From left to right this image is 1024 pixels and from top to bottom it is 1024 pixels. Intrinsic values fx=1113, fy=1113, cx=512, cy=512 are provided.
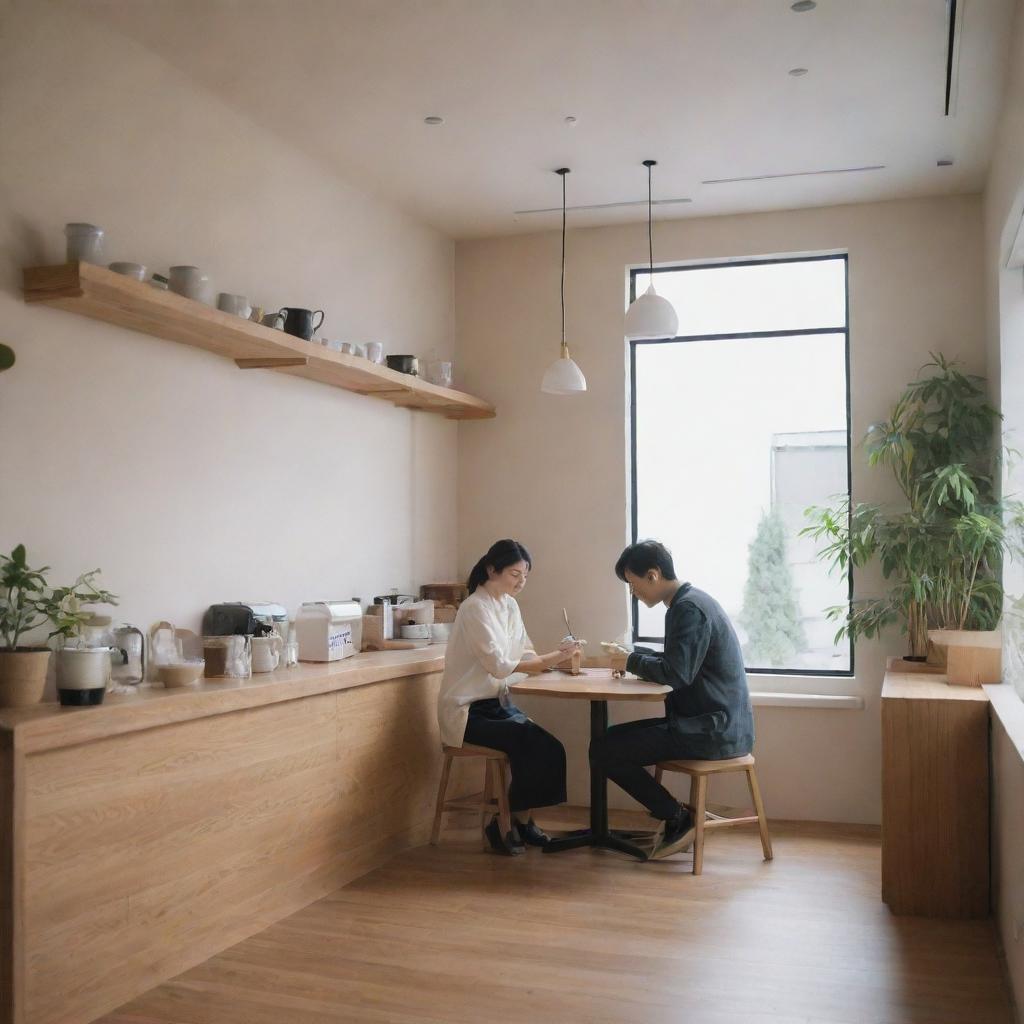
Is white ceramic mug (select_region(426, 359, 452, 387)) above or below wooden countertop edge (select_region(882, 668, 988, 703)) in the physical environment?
above

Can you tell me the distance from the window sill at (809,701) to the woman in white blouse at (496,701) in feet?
4.17

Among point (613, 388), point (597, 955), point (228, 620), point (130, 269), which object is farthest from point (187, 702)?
point (613, 388)

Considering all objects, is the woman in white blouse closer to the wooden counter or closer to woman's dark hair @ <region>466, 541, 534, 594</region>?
woman's dark hair @ <region>466, 541, 534, 594</region>

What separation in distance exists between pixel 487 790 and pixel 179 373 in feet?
7.53

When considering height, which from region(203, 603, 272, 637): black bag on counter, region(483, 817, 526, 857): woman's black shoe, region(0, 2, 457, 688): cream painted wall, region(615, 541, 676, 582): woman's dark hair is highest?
region(0, 2, 457, 688): cream painted wall

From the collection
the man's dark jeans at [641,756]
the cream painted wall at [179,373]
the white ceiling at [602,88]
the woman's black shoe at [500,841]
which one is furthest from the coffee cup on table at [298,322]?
the woman's black shoe at [500,841]

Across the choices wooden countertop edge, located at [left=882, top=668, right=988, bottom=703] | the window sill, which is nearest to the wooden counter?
the window sill

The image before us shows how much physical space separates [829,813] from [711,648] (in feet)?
4.75

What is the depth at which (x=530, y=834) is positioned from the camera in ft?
16.1

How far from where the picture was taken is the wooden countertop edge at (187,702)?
2.92 metres

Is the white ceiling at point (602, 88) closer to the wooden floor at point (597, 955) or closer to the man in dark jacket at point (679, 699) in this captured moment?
the man in dark jacket at point (679, 699)

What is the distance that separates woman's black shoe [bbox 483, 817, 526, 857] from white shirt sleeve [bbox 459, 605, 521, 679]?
68cm

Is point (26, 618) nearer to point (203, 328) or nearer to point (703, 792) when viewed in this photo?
point (203, 328)

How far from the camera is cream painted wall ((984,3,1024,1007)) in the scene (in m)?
3.20
